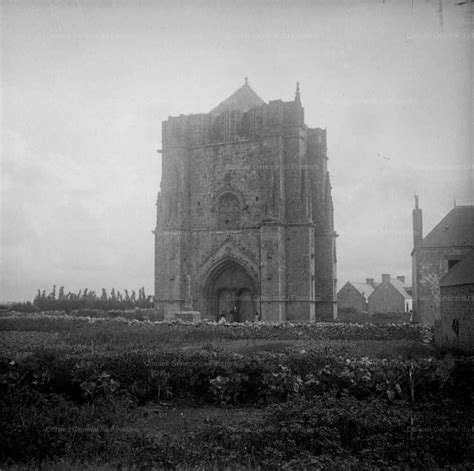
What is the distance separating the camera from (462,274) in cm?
1769

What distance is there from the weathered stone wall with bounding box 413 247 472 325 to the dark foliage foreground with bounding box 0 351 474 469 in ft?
72.8

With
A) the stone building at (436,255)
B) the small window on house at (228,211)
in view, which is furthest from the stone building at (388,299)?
the small window on house at (228,211)

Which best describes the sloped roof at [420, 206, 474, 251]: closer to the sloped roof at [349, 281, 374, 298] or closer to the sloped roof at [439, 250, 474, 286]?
the sloped roof at [439, 250, 474, 286]

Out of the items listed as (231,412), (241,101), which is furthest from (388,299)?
(231,412)

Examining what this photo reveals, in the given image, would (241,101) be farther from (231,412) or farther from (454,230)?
(231,412)

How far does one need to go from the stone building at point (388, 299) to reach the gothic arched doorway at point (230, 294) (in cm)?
2216

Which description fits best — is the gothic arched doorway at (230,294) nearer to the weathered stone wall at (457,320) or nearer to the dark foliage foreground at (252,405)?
the weathered stone wall at (457,320)

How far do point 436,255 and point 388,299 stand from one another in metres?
20.5

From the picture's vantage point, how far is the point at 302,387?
10.3 m

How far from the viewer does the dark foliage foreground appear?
7035 mm

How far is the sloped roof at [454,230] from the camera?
3259cm

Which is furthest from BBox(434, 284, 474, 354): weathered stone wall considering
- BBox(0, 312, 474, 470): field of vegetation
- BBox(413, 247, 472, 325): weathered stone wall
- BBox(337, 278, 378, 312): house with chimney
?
BBox(337, 278, 378, 312): house with chimney

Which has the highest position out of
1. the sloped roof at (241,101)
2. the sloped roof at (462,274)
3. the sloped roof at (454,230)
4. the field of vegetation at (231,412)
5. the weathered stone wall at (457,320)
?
the sloped roof at (241,101)

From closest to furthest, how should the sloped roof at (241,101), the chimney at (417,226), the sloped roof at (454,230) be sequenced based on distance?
1. the sloped roof at (454,230)
2. the chimney at (417,226)
3. the sloped roof at (241,101)
